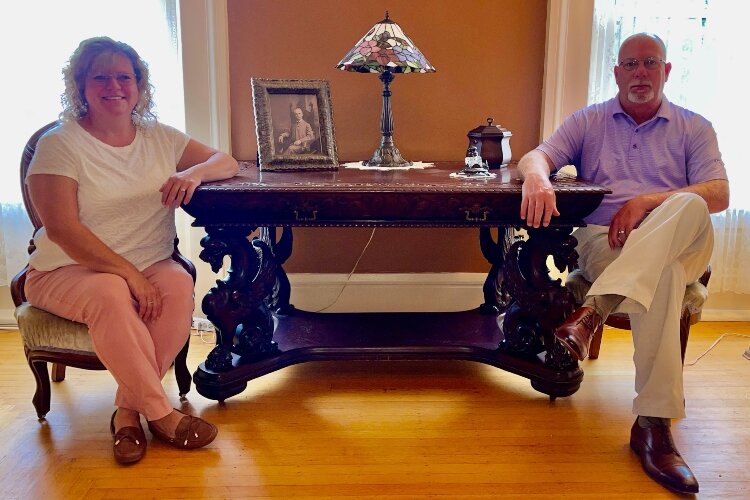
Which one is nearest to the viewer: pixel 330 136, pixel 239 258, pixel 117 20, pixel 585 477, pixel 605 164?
pixel 585 477

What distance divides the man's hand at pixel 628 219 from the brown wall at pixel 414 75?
96 centimetres

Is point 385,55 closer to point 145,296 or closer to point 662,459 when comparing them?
point 145,296

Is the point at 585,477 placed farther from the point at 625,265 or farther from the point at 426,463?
the point at 625,265

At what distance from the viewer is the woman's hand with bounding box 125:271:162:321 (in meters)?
2.16

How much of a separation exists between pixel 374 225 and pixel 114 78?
3.01 ft

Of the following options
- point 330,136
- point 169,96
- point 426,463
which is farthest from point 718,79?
point 169,96

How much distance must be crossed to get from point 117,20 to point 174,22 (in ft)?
0.76


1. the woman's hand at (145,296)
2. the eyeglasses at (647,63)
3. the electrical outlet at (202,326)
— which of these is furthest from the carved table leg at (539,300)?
the electrical outlet at (202,326)

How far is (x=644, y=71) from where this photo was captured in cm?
251

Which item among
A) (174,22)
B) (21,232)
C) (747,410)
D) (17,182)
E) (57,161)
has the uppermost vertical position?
(174,22)

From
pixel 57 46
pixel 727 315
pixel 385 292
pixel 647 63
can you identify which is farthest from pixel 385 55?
pixel 727 315

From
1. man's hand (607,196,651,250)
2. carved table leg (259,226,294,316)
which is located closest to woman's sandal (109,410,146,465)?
carved table leg (259,226,294,316)

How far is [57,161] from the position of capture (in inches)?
83.4

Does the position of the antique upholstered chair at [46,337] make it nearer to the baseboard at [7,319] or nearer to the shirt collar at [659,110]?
the baseboard at [7,319]
